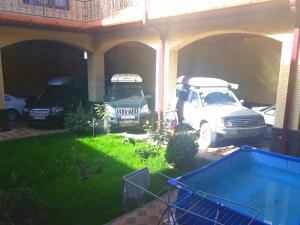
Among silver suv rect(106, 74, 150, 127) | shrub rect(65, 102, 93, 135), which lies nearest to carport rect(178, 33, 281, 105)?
silver suv rect(106, 74, 150, 127)

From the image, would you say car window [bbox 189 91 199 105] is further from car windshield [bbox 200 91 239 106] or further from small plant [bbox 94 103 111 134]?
small plant [bbox 94 103 111 134]

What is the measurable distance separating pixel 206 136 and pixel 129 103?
3.15 metres

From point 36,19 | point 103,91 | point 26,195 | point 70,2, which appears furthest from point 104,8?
point 26,195

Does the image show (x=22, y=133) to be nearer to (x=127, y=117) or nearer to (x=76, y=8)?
(x=127, y=117)

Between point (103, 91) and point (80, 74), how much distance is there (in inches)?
185

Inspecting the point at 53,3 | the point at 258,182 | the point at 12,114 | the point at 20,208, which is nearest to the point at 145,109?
the point at 258,182

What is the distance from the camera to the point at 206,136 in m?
9.75

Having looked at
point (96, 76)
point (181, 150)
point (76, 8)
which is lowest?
point (181, 150)

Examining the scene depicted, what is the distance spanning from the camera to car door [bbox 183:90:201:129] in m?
10.2

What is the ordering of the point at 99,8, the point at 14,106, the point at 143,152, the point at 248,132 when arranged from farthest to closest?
the point at 14,106
the point at 99,8
the point at 248,132
the point at 143,152

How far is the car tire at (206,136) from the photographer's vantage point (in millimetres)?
9453

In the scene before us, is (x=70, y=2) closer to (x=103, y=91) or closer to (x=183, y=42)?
(x=103, y=91)

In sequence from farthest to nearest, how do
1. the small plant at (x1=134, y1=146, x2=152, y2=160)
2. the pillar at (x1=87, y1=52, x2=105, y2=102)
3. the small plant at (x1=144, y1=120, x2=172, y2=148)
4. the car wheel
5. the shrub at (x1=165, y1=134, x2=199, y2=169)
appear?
the pillar at (x1=87, y1=52, x2=105, y2=102) → the car wheel → the small plant at (x1=144, y1=120, x2=172, y2=148) → the small plant at (x1=134, y1=146, x2=152, y2=160) → the shrub at (x1=165, y1=134, x2=199, y2=169)

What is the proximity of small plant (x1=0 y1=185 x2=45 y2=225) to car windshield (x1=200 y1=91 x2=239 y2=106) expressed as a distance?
22.4 ft
